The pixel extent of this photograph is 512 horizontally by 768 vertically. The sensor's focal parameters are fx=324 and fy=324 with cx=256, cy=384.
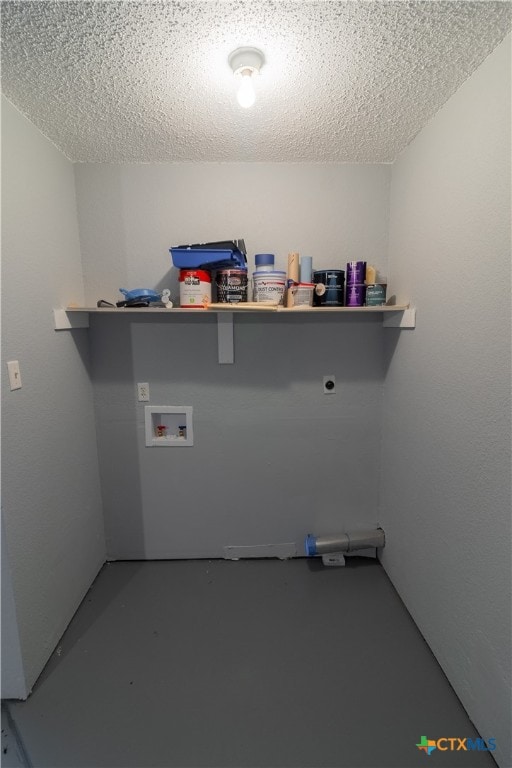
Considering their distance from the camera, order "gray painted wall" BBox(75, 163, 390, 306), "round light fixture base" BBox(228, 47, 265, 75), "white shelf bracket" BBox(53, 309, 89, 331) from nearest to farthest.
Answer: "round light fixture base" BBox(228, 47, 265, 75)
"white shelf bracket" BBox(53, 309, 89, 331)
"gray painted wall" BBox(75, 163, 390, 306)

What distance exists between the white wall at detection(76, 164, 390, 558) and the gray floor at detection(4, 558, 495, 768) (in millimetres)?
324

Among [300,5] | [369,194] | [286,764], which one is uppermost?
[300,5]

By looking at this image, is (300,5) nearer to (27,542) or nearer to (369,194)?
(369,194)

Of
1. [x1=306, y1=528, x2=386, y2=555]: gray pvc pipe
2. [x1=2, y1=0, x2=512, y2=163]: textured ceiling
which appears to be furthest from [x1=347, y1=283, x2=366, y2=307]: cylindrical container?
[x1=306, y1=528, x2=386, y2=555]: gray pvc pipe

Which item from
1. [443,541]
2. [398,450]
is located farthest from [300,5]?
[443,541]

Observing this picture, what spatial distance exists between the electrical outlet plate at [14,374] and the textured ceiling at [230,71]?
94 centimetres

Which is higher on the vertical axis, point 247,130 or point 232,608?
point 247,130

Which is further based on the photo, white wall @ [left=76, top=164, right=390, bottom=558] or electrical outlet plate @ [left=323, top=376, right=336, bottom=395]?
electrical outlet plate @ [left=323, top=376, right=336, bottom=395]

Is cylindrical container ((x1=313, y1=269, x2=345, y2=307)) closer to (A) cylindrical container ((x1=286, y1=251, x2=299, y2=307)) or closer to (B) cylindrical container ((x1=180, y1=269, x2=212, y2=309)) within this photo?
(A) cylindrical container ((x1=286, y1=251, x2=299, y2=307))

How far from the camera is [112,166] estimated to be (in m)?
1.63

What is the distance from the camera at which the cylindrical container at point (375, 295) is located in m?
1.53

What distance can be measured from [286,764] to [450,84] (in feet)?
7.49

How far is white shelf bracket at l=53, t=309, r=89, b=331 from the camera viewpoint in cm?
143

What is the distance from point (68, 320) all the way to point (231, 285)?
0.77 metres
